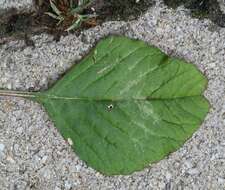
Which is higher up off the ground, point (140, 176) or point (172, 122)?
point (172, 122)

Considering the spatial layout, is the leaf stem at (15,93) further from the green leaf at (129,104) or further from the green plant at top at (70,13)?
the green plant at top at (70,13)

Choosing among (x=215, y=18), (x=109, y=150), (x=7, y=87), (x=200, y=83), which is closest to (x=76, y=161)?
(x=109, y=150)

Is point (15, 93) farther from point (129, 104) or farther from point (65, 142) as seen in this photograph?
point (129, 104)

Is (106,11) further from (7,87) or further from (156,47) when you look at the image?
(7,87)

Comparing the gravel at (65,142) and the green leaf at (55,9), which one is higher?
the green leaf at (55,9)

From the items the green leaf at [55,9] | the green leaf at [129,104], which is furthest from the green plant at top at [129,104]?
the green leaf at [55,9]
